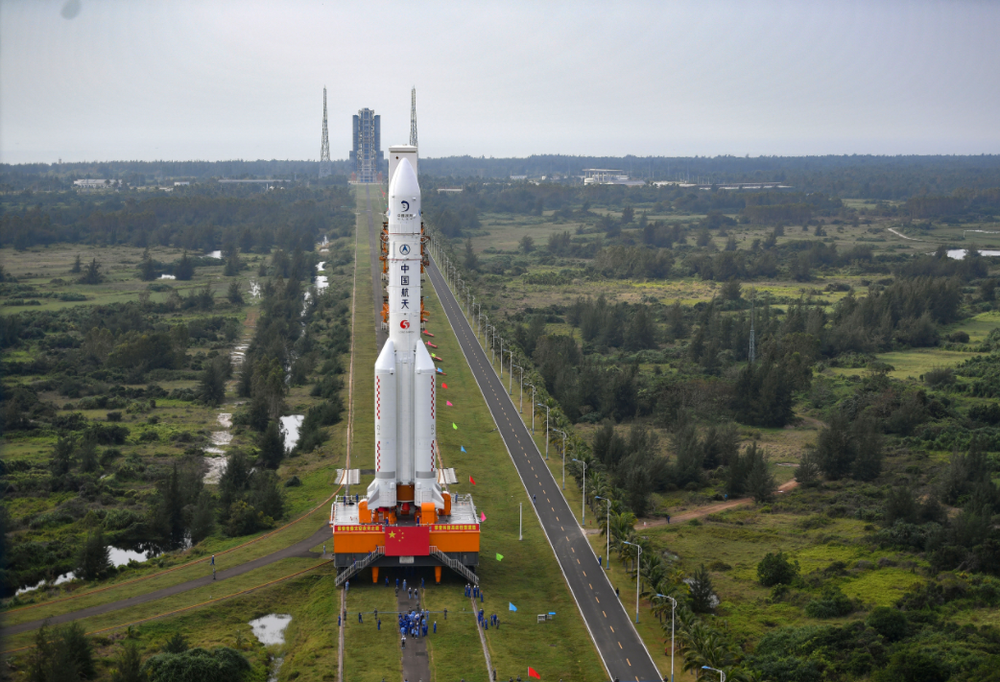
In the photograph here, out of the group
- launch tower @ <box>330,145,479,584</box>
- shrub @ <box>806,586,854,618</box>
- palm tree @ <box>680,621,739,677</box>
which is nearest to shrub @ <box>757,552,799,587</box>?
shrub @ <box>806,586,854,618</box>

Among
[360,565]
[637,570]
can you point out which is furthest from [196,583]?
[637,570]

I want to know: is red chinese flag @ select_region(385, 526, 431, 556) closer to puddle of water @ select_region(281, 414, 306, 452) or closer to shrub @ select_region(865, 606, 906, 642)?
shrub @ select_region(865, 606, 906, 642)

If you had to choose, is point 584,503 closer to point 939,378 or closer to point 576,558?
point 576,558

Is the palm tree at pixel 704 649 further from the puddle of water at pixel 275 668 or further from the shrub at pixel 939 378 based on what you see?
the shrub at pixel 939 378

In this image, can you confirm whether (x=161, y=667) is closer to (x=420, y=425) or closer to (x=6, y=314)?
(x=420, y=425)

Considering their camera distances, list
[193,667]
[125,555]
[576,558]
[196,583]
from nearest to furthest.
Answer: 1. [193,667]
2. [196,583]
3. [576,558]
4. [125,555]

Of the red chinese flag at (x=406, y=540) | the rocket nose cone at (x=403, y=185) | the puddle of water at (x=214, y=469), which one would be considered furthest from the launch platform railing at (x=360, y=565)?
the puddle of water at (x=214, y=469)

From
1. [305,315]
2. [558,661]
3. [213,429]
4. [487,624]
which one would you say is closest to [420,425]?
[487,624]

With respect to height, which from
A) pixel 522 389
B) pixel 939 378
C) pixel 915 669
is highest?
pixel 522 389
